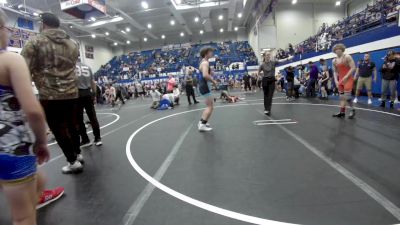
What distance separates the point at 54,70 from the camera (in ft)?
10.9

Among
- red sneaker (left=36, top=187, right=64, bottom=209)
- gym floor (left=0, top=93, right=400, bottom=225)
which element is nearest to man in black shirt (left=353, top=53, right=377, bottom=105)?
gym floor (left=0, top=93, right=400, bottom=225)

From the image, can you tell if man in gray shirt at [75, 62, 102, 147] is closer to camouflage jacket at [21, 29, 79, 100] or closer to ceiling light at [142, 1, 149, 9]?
camouflage jacket at [21, 29, 79, 100]

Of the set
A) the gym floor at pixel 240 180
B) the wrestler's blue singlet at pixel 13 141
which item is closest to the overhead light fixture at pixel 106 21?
the gym floor at pixel 240 180

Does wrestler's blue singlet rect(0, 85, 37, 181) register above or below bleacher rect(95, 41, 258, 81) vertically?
below

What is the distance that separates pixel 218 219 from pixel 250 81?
1996 cm

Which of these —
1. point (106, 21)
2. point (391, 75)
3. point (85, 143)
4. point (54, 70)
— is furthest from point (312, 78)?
point (106, 21)

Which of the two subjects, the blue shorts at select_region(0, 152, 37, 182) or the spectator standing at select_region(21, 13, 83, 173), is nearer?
the blue shorts at select_region(0, 152, 37, 182)

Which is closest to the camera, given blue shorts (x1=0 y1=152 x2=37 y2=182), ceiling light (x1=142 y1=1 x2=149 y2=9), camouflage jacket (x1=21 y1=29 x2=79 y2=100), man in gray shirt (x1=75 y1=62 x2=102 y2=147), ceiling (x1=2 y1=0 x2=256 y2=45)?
blue shorts (x1=0 y1=152 x2=37 y2=182)

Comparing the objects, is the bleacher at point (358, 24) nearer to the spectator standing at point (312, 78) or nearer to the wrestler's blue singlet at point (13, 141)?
the spectator standing at point (312, 78)

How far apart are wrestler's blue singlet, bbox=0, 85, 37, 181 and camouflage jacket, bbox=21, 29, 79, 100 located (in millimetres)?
1989

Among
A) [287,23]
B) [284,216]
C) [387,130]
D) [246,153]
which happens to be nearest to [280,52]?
[287,23]

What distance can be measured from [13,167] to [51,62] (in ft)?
7.28

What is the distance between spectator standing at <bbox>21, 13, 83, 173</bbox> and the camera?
3.22 m

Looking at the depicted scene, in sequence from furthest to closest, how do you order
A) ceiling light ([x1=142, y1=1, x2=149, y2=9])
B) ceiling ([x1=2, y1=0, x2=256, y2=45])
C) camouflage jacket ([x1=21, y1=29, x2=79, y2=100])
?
ceiling light ([x1=142, y1=1, x2=149, y2=9]) < ceiling ([x1=2, y1=0, x2=256, y2=45]) < camouflage jacket ([x1=21, y1=29, x2=79, y2=100])
